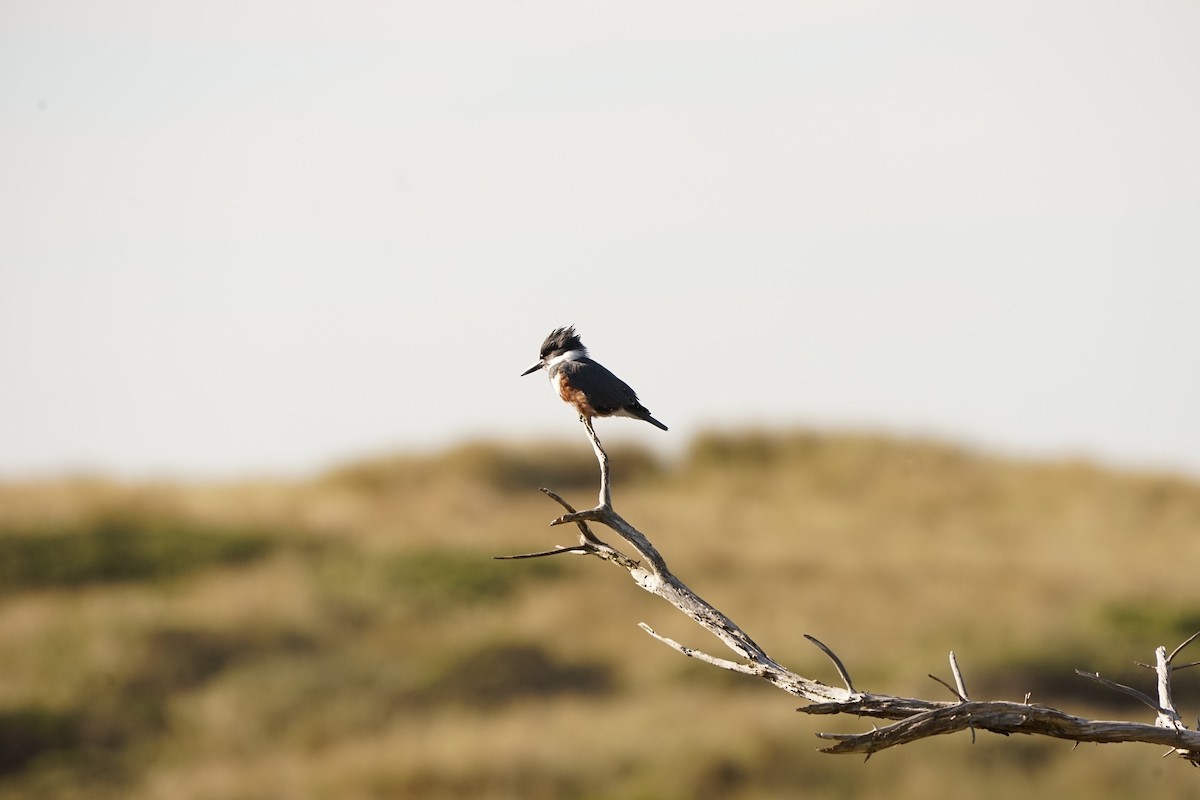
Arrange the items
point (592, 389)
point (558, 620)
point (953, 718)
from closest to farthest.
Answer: point (953, 718) → point (592, 389) → point (558, 620)

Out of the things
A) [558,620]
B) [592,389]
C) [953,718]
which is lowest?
[558,620]

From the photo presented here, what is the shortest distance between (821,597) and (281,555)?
11606 millimetres

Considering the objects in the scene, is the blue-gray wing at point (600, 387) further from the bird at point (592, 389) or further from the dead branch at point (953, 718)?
the dead branch at point (953, 718)

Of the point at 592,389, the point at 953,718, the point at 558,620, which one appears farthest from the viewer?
the point at 558,620

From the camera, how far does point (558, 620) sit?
28.2m

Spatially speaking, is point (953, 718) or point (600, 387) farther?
point (600, 387)

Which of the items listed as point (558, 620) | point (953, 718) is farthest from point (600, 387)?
point (558, 620)

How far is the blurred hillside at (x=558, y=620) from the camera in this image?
2061 cm

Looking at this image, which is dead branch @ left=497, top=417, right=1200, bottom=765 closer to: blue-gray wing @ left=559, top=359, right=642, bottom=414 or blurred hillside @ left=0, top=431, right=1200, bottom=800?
blue-gray wing @ left=559, top=359, right=642, bottom=414

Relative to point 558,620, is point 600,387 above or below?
above

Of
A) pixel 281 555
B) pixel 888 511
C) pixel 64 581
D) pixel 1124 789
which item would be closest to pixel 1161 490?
pixel 888 511

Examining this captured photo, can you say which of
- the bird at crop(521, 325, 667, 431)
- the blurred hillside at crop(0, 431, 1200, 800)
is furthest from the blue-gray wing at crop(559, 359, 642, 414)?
the blurred hillside at crop(0, 431, 1200, 800)

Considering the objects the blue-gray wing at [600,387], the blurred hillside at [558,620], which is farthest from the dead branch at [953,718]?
the blurred hillside at [558,620]

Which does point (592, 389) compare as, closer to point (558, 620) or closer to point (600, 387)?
point (600, 387)
